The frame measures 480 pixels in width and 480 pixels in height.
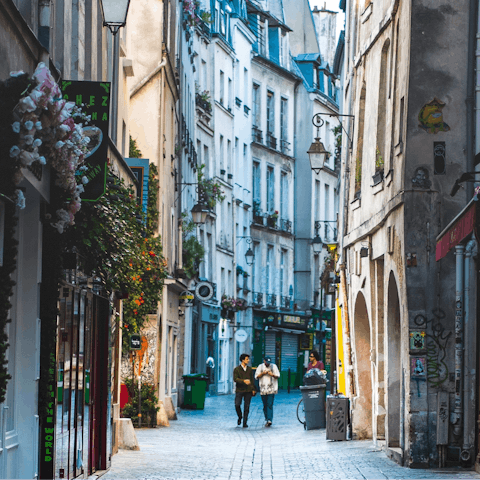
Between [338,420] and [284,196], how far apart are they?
35.9m

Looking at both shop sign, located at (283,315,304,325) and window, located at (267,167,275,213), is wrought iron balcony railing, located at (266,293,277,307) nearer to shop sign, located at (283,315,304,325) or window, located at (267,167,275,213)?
shop sign, located at (283,315,304,325)

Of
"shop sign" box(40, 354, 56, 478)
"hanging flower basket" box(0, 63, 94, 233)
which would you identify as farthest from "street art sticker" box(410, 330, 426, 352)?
"hanging flower basket" box(0, 63, 94, 233)

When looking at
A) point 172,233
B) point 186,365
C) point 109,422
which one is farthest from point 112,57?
point 186,365

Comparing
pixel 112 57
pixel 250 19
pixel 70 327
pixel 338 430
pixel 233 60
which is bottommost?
pixel 338 430

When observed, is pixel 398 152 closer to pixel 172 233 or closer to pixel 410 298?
pixel 410 298

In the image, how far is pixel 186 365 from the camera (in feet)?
115


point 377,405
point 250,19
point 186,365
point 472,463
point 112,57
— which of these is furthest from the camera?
point 250,19

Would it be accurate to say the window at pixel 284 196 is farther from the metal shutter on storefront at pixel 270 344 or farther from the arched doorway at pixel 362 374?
the arched doorway at pixel 362 374

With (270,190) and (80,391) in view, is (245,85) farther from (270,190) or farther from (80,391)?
(80,391)

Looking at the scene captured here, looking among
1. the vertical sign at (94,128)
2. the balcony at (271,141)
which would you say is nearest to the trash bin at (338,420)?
the vertical sign at (94,128)

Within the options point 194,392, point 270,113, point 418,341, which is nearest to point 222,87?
point 270,113

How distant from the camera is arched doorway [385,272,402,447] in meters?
16.3

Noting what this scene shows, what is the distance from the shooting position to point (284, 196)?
54438mm

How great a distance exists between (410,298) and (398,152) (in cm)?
213
